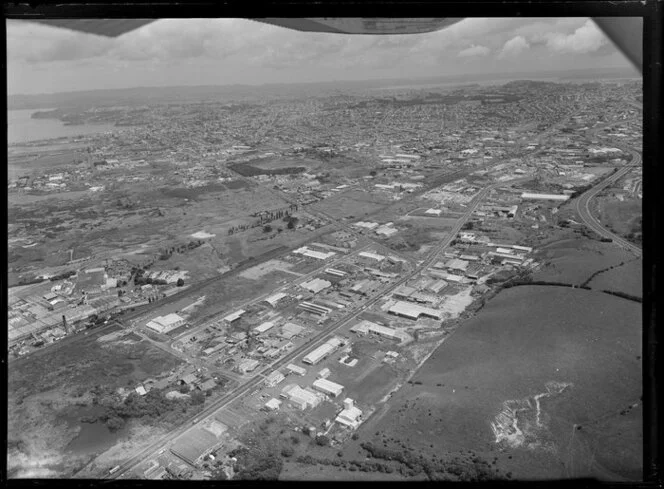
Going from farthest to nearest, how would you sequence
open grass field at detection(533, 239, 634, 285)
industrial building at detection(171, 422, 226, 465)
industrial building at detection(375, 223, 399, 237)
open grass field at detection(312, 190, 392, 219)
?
open grass field at detection(312, 190, 392, 219), industrial building at detection(375, 223, 399, 237), open grass field at detection(533, 239, 634, 285), industrial building at detection(171, 422, 226, 465)

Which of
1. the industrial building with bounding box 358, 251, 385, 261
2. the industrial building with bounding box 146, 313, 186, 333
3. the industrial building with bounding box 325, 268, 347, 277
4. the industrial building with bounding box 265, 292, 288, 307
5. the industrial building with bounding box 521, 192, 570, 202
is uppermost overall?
the industrial building with bounding box 521, 192, 570, 202

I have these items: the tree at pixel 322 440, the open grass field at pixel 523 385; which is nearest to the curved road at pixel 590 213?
the open grass field at pixel 523 385

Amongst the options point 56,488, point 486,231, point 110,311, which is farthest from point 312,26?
point 486,231

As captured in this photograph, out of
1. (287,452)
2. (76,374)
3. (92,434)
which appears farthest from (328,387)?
(76,374)

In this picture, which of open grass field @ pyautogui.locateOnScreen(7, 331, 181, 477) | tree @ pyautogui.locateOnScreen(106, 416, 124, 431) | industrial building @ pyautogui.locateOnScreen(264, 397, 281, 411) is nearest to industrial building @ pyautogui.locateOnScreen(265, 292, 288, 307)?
open grass field @ pyautogui.locateOnScreen(7, 331, 181, 477)

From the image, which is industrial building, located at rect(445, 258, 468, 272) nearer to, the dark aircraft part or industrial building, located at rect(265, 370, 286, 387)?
industrial building, located at rect(265, 370, 286, 387)
